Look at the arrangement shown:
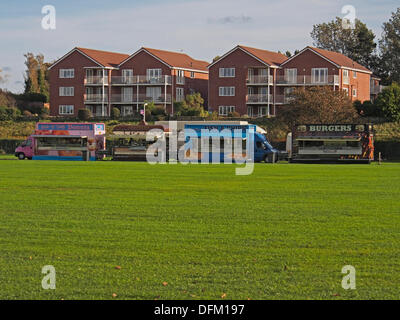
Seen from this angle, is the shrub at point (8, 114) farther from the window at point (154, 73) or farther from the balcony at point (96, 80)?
the window at point (154, 73)

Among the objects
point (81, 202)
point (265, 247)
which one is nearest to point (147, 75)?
point (81, 202)

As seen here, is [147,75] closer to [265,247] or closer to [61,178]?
[61,178]

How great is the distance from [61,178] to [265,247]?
22.4 meters

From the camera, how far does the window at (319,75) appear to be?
9362 centimetres

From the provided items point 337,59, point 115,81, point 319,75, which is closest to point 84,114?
point 115,81

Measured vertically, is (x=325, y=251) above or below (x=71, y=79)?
below

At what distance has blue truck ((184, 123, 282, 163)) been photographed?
216ft

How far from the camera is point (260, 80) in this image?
9600 cm

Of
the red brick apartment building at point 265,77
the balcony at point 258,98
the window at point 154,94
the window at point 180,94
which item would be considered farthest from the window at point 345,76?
the window at point 154,94

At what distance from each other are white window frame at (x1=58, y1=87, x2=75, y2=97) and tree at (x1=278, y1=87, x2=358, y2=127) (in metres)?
36.8

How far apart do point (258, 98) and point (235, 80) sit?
384 cm

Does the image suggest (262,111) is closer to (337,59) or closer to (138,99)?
(337,59)

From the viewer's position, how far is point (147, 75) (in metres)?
101
